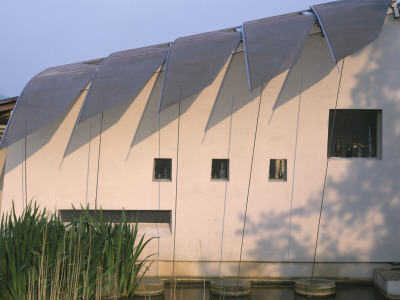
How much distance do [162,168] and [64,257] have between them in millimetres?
2628

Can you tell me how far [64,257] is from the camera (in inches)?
239

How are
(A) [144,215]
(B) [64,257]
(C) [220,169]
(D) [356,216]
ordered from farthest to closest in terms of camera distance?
(A) [144,215] → (C) [220,169] → (D) [356,216] → (B) [64,257]

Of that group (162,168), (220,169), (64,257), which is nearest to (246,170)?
(220,169)

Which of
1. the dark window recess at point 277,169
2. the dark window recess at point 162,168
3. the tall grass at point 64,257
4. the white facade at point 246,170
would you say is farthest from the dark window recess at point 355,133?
the tall grass at point 64,257

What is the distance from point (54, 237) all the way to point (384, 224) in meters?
4.44

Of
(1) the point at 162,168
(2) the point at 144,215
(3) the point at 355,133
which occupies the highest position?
(3) the point at 355,133

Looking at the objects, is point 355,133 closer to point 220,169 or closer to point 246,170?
point 246,170

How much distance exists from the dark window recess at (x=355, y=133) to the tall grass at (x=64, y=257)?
3.29m

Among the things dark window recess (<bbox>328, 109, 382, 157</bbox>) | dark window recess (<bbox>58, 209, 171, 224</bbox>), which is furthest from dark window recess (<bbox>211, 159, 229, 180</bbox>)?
dark window recess (<bbox>328, 109, 382, 157</bbox>)

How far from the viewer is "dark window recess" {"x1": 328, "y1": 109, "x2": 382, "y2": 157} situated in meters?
8.48

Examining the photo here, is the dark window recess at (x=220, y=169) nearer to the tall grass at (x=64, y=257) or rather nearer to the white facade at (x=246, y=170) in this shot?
the white facade at (x=246, y=170)

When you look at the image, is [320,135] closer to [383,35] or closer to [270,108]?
[270,108]

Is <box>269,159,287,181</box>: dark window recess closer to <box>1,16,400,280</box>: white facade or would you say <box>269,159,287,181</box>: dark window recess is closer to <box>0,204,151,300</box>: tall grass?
<box>1,16,400,280</box>: white facade

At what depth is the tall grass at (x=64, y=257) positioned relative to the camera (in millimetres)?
6234
